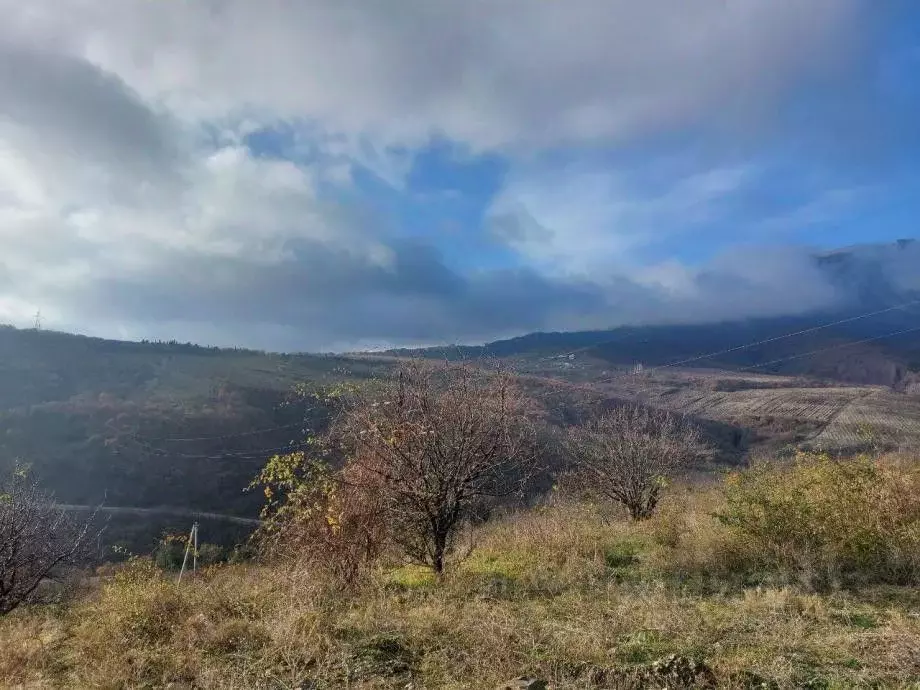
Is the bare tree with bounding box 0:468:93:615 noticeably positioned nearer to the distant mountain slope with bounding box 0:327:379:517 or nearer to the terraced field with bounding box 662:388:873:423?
the distant mountain slope with bounding box 0:327:379:517

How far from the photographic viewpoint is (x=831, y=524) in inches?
357

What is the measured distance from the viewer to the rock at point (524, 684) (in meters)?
4.95

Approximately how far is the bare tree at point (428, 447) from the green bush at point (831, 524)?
3.89m

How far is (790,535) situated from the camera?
923 centimetres

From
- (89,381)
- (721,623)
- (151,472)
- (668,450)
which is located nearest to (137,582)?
(721,623)

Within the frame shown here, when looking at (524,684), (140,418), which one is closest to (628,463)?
(524,684)

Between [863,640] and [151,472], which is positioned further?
[151,472]

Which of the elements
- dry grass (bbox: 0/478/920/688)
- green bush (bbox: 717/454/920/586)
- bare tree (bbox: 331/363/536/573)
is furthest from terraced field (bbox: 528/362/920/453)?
bare tree (bbox: 331/363/536/573)

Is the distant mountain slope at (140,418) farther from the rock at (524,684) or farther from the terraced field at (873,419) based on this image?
the terraced field at (873,419)

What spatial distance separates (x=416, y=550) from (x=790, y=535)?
6.16 meters

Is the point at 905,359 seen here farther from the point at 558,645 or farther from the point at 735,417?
the point at 558,645

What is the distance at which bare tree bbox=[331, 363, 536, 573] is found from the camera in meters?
9.25

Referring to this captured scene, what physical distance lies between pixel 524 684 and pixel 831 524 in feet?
22.1

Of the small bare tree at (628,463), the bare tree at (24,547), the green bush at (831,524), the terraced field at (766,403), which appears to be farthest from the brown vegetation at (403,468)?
the terraced field at (766,403)
